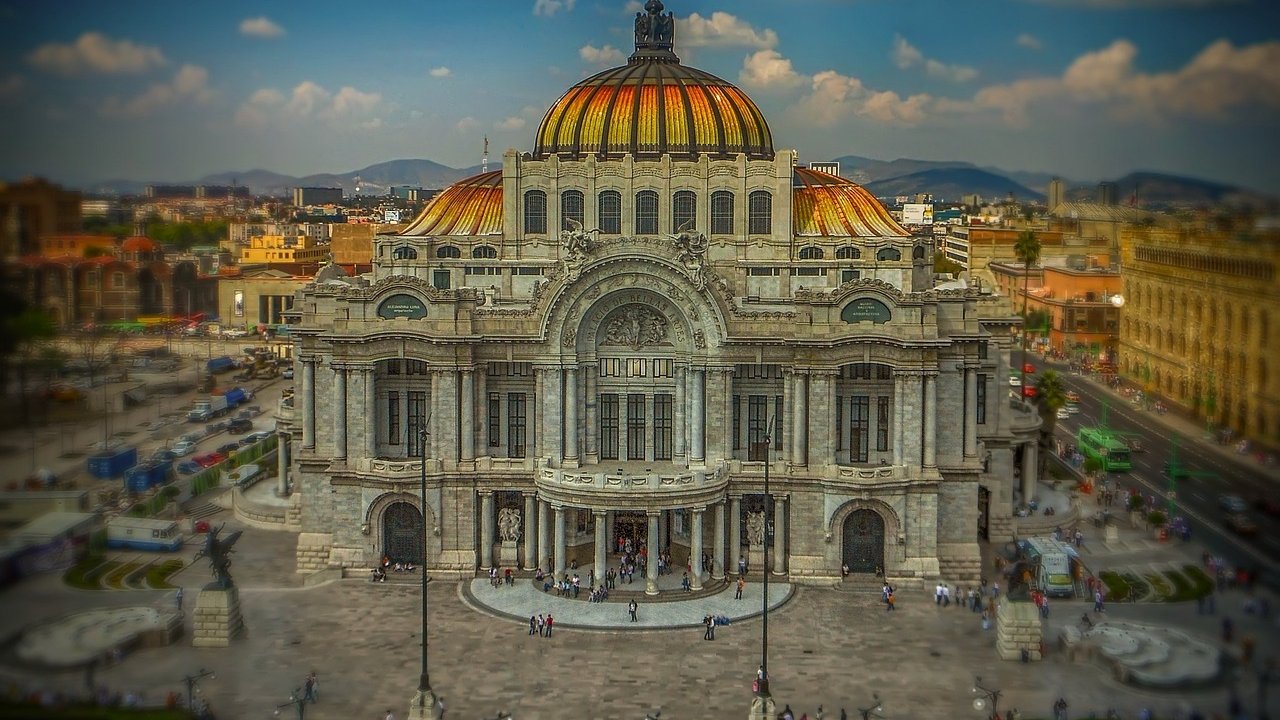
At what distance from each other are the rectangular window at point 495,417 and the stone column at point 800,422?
16.8 metres

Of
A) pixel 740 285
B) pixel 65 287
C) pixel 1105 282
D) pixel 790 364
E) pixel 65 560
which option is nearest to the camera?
pixel 65 287

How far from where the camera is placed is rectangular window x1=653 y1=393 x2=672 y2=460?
241 ft

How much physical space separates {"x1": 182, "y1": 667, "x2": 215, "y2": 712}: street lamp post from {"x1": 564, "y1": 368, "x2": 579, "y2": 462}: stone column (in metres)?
22.8

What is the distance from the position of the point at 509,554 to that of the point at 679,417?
40.9 ft

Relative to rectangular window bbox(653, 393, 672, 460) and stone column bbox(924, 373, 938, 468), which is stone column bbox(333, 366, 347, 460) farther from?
stone column bbox(924, 373, 938, 468)

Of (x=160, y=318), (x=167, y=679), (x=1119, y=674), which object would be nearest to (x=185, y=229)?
(x=160, y=318)

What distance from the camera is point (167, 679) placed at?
5647cm

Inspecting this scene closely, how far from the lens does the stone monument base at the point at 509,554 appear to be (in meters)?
73.4

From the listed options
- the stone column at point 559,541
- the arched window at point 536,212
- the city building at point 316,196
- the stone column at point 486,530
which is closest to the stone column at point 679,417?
the stone column at point 559,541

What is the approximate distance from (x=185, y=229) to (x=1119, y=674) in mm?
44187

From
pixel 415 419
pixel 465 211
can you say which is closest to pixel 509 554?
pixel 415 419

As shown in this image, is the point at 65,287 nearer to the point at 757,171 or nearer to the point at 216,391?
the point at 757,171

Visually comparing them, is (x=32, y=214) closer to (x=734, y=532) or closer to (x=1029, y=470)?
(x=734, y=532)

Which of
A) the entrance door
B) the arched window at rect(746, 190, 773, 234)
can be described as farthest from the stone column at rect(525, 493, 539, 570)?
the arched window at rect(746, 190, 773, 234)
